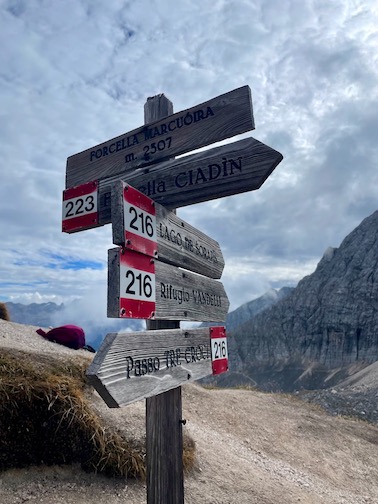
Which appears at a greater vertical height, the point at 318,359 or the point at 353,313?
the point at 353,313

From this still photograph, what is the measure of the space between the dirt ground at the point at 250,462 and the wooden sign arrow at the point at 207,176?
3.72 meters

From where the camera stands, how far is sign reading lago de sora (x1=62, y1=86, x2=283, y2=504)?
3.09m

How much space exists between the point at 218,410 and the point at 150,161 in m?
8.75

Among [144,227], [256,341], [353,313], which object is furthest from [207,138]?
[256,341]

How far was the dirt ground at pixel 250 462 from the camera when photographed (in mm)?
5273

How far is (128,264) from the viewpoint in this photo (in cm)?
309

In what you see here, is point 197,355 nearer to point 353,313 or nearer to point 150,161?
point 150,161

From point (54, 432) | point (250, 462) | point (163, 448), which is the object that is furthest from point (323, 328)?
point (163, 448)

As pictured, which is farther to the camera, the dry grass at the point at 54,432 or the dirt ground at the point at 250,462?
the dry grass at the point at 54,432

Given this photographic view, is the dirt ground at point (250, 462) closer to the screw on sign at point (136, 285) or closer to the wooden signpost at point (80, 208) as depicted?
the screw on sign at point (136, 285)

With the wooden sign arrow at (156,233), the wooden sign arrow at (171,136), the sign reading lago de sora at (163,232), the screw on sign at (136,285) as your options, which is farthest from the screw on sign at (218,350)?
the wooden sign arrow at (171,136)

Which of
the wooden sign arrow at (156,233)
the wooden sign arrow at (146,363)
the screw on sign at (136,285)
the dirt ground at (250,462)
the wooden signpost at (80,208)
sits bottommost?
the dirt ground at (250,462)

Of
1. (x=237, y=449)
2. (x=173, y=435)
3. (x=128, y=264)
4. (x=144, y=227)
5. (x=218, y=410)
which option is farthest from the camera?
(x=218, y=410)

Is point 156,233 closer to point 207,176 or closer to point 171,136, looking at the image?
point 207,176
